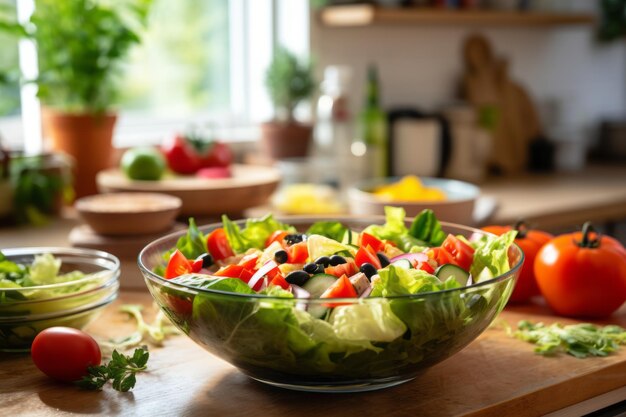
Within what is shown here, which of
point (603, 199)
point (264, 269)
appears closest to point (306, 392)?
point (264, 269)

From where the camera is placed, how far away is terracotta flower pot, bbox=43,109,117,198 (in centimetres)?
224

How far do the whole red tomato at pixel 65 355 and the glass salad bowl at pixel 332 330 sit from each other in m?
0.12

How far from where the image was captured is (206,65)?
2.93 metres

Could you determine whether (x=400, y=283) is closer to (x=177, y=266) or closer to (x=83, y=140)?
(x=177, y=266)

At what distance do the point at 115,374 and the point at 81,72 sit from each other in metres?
1.37

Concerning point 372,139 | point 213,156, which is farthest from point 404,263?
point 372,139

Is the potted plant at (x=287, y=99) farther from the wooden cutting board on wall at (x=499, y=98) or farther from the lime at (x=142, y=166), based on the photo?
the wooden cutting board on wall at (x=499, y=98)

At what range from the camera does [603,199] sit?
2.60 metres

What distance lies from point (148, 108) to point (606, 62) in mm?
2230

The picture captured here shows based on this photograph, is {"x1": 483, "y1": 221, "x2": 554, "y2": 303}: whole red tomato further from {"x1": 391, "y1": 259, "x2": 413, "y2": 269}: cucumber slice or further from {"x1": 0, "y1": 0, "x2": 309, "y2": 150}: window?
{"x1": 0, "y1": 0, "x2": 309, "y2": 150}: window

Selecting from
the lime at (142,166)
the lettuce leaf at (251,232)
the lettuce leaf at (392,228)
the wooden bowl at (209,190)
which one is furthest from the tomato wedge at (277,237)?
the lime at (142,166)

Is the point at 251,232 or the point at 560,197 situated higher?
the point at 251,232

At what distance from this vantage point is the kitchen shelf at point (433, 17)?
2.77 meters

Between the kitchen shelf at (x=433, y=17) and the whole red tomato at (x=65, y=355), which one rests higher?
the kitchen shelf at (x=433, y=17)
